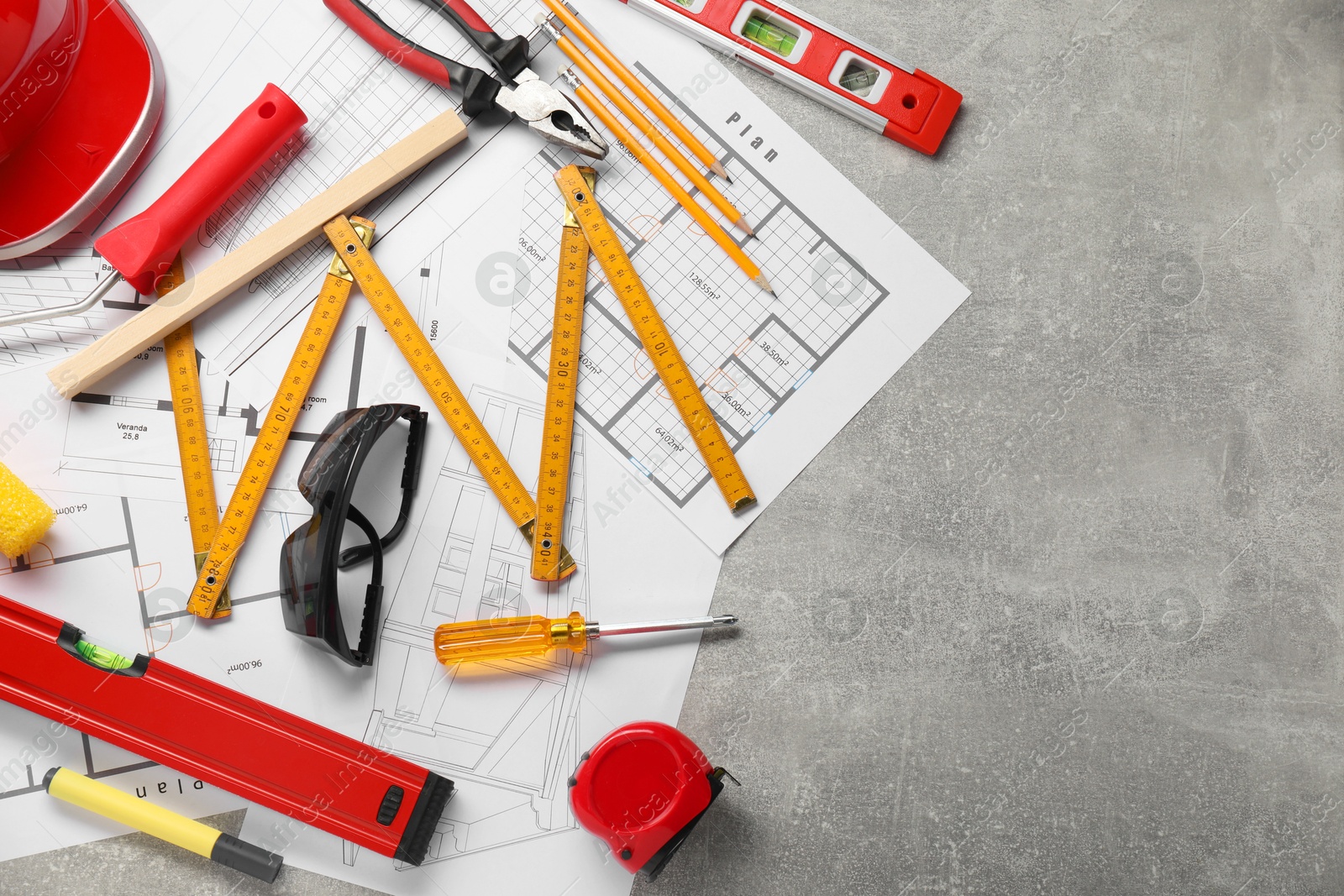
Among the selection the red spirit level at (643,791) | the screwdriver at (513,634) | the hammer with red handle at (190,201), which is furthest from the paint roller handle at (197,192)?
the red spirit level at (643,791)

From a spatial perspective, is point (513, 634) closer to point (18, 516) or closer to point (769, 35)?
point (18, 516)

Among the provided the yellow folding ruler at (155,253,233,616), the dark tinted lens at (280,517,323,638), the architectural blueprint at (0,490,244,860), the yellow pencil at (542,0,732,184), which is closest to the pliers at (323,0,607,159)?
the yellow pencil at (542,0,732,184)

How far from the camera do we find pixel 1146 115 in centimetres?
156

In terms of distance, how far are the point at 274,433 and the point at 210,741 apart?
21.6 inches

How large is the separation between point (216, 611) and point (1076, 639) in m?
1.59

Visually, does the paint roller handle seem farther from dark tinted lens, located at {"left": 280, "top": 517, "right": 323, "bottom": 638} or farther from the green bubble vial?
the green bubble vial

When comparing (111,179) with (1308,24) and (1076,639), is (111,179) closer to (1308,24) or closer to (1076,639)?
(1076,639)

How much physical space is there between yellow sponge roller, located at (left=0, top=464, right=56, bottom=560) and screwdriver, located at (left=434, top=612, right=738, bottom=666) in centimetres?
72

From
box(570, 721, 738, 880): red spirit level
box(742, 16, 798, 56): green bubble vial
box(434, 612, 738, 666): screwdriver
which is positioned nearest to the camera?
box(570, 721, 738, 880): red spirit level

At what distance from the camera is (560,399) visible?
1.47 meters

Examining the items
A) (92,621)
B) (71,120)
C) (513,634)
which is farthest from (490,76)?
(92,621)

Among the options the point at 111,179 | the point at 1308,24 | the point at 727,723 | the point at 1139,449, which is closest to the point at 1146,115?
the point at 1308,24

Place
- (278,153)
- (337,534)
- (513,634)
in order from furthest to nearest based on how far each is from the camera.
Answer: (278,153) < (513,634) < (337,534)

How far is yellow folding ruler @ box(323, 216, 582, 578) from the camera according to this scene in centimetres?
147
